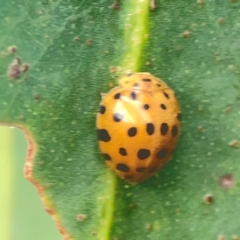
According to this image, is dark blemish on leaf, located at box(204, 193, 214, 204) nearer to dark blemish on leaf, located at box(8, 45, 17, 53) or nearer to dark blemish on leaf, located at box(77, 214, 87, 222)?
dark blemish on leaf, located at box(77, 214, 87, 222)

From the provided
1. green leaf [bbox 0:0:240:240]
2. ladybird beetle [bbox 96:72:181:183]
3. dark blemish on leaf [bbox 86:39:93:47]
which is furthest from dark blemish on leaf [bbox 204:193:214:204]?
dark blemish on leaf [bbox 86:39:93:47]

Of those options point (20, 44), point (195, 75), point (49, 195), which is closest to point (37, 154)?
point (49, 195)

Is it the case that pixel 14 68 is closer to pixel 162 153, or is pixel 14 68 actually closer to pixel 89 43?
pixel 89 43

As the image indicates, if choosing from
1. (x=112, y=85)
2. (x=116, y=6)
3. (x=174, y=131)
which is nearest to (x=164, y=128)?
(x=174, y=131)

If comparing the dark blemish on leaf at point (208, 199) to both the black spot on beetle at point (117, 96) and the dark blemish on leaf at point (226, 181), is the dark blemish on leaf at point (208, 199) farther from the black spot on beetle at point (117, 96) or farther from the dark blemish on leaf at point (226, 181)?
the black spot on beetle at point (117, 96)

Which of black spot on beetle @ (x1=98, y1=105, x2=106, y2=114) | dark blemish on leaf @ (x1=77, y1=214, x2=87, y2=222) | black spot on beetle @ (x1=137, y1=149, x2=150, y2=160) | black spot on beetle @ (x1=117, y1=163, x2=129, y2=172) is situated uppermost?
black spot on beetle @ (x1=98, y1=105, x2=106, y2=114)

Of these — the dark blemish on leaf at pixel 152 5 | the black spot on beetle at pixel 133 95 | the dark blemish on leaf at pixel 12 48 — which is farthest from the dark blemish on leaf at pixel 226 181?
the dark blemish on leaf at pixel 12 48
